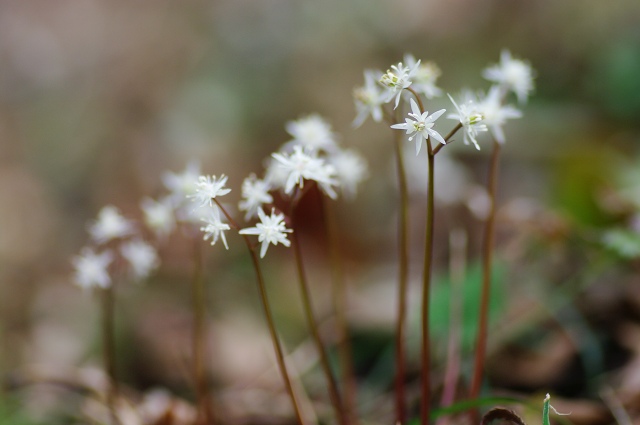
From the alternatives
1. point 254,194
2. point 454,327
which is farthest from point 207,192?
point 454,327

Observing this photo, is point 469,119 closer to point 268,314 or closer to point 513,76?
point 513,76

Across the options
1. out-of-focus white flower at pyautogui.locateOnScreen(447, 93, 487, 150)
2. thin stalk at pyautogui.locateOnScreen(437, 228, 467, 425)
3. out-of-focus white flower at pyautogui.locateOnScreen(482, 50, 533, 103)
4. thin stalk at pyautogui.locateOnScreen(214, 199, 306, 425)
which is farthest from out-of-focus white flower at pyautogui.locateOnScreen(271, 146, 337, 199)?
thin stalk at pyautogui.locateOnScreen(437, 228, 467, 425)

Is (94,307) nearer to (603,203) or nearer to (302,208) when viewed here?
(302,208)

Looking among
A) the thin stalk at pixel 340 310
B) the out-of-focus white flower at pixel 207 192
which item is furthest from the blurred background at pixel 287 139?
the out-of-focus white flower at pixel 207 192

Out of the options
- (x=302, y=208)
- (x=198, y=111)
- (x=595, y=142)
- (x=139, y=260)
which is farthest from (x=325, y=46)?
(x=139, y=260)

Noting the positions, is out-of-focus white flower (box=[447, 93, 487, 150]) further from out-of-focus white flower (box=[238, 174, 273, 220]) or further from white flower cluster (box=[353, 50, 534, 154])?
out-of-focus white flower (box=[238, 174, 273, 220])

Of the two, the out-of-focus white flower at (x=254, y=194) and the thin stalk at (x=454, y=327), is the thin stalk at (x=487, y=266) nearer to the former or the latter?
the thin stalk at (x=454, y=327)
